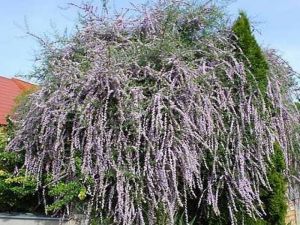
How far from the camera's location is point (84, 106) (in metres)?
4.44

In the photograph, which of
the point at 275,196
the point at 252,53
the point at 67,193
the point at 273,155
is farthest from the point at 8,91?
the point at 275,196

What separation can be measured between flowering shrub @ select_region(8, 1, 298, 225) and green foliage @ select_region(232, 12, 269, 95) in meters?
0.07

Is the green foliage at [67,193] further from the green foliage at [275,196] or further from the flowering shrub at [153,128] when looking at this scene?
the green foliage at [275,196]

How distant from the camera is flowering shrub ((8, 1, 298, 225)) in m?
4.25

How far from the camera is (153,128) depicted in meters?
4.33

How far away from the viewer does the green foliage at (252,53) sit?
5.02 metres

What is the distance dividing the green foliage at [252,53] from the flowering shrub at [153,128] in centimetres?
7

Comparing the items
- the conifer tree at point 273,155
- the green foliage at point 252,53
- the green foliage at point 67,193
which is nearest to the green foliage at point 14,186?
the green foliage at point 67,193

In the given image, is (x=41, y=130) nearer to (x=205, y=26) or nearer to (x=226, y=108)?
(x=226, y=108)

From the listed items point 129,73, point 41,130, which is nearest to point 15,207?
point 41,130

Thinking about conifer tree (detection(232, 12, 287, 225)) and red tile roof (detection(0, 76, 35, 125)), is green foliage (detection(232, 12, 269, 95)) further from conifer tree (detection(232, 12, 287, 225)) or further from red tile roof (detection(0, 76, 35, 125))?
red tile roof (detection(0, 76, 35, 125))

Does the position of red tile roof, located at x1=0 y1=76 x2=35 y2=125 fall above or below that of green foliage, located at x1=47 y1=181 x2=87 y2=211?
above

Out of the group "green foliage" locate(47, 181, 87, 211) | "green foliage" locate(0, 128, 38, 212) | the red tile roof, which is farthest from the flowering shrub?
the red tile roof

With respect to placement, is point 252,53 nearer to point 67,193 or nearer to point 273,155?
point 273,155
